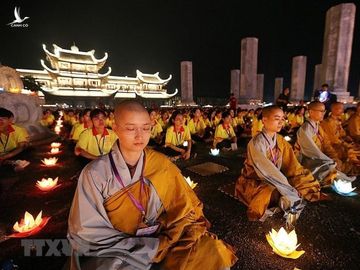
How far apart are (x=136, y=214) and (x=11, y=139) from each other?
4.56 m

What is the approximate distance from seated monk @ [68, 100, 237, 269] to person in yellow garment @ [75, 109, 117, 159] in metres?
3.02

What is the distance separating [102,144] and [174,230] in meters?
3.56

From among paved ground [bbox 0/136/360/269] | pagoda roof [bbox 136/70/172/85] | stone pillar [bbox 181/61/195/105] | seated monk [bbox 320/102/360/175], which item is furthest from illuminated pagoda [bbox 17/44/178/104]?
seated monk [bbox 320/102/360/175]

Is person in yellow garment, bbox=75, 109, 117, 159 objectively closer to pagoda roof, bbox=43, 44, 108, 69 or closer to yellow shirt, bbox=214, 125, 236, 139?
yellow shirt, bbox=214, 125, 236, 139

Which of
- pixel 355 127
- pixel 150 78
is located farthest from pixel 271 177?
pixel 150 78

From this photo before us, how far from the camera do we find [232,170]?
5.49 m

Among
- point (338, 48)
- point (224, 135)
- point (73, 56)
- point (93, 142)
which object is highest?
point (73, 56)

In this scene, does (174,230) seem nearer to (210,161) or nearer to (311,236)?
(311,236)

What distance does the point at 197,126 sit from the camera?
9750mm

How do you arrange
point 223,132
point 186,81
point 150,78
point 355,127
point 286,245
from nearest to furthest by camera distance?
point 286,245, point 355,127, point 223,132, point 186,81, point 150,78

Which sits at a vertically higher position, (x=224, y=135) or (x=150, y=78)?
→ (x=150, y=78)

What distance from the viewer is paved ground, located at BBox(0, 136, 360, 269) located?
237 cm

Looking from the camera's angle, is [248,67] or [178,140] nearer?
[178,140]

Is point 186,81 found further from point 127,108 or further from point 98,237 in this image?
point 98,237
